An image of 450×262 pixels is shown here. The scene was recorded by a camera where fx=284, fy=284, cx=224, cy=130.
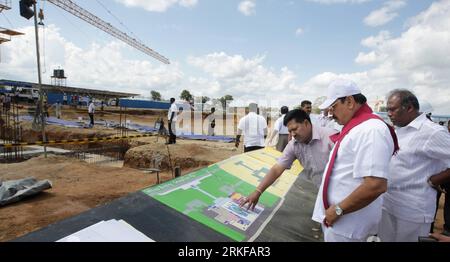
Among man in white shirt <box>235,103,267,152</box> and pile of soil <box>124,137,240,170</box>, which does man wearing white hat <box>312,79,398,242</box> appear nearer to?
man in white shirt <box>235,103,267,152</box>

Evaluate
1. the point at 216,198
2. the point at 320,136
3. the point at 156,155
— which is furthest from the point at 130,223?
the point at 156,155

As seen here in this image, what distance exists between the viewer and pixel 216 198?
3.09 m

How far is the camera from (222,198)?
3141mm

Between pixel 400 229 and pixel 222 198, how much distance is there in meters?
1.68

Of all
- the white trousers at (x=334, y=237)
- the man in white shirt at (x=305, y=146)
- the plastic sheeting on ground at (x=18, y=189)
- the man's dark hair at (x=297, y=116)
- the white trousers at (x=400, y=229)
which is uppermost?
the man's dark hair at (x=297, y=116)

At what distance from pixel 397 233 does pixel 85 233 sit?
2400mm

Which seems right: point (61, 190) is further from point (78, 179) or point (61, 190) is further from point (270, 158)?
point (270, 158)

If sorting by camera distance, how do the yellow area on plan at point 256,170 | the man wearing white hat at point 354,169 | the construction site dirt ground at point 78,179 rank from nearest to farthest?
the man wearing white hat at point 354,169 < the yellow area on plan at point 256,170 < the construction site dirt ground at point 78,179

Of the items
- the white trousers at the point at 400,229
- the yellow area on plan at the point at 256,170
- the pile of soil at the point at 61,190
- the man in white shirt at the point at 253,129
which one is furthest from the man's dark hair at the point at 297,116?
the man in white shirt at the point at 253,129

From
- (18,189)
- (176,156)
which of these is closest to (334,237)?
(18,189)

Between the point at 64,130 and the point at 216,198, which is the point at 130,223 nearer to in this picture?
the point at 216,198

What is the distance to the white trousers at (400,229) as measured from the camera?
2264mm

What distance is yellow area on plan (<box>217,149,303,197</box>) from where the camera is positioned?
4137 millimetres

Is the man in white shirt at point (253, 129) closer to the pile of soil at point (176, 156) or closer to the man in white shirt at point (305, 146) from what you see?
the pile of soil at point (176, 156)
